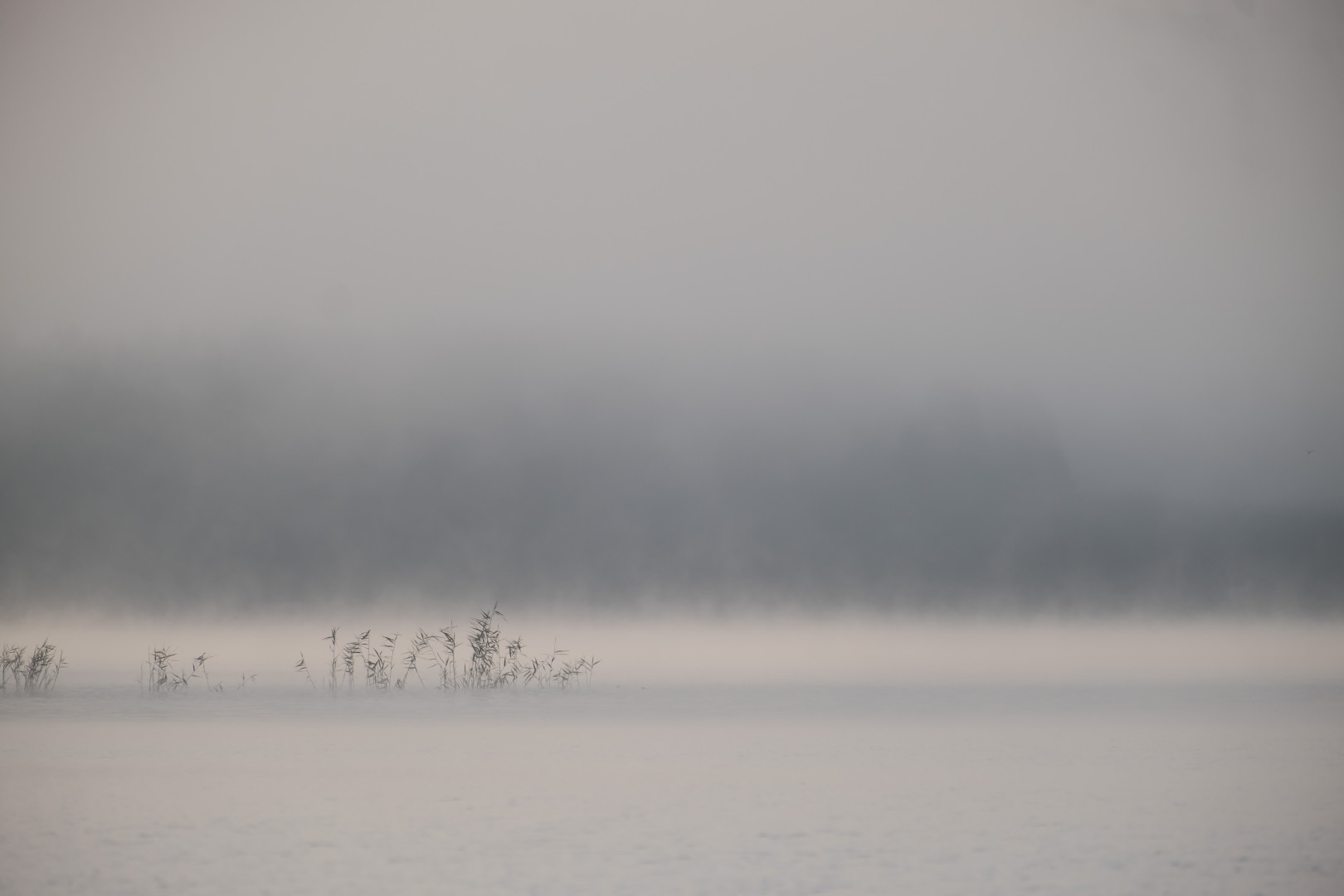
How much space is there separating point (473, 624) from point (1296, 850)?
740 inches

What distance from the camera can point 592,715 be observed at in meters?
26.0

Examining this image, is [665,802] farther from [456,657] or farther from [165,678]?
[165,678]

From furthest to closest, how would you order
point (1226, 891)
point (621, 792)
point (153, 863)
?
point (621, 792) < point (153, 863) < point (1226, 891)

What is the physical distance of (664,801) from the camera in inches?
600

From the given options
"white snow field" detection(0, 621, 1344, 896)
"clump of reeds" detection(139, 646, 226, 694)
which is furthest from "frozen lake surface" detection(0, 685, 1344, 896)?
"clump of reeds" detection(139, 646, 226, 694)

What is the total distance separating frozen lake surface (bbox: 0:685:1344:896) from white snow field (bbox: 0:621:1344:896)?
0.18ft

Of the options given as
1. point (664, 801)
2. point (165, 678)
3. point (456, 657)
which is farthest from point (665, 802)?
point (165, 678)

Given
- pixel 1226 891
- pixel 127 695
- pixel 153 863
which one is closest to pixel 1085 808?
pixel 1226 891

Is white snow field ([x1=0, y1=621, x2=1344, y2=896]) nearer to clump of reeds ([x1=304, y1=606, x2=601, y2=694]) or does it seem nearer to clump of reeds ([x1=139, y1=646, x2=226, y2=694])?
clump of reeds ([x1=304, y1=606, x2=601, y2=694])

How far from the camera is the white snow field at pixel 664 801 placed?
11.6 metres

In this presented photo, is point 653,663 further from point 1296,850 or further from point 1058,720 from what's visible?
point 1296,850

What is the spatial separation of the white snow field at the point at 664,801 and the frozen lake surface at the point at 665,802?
0.18 ft

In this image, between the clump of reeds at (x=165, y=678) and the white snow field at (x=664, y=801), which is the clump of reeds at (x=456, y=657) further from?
the clump of reeds at (x=165, y=678)

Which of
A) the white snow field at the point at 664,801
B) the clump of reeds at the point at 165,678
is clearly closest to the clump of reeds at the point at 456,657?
the white snow field at the point at 664,801
